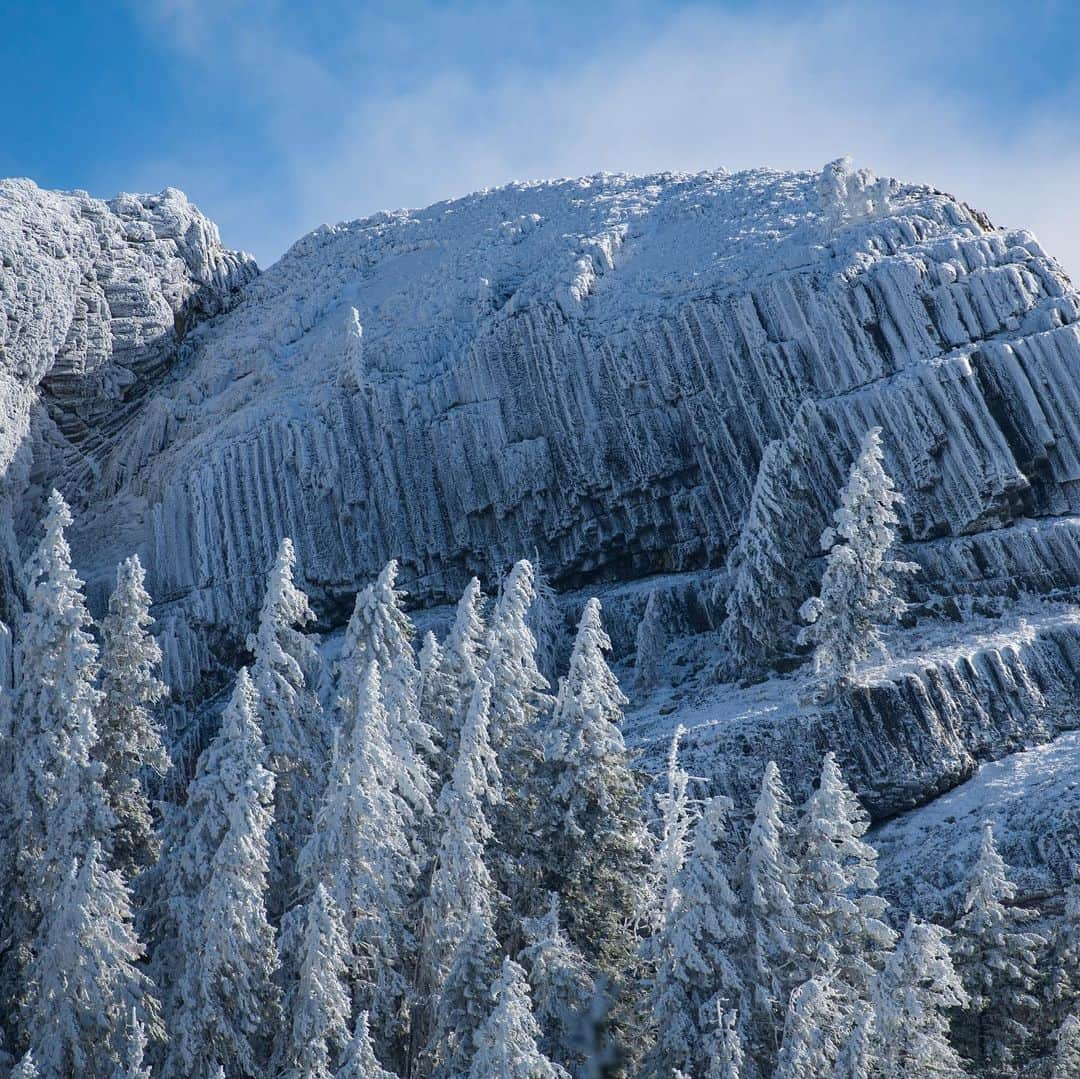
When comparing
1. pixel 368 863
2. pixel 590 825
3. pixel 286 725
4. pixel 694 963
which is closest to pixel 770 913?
pixel 694 963

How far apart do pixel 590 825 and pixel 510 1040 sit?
605 centimetres

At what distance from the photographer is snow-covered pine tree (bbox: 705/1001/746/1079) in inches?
787

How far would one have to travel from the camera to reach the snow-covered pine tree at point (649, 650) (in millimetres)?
38156

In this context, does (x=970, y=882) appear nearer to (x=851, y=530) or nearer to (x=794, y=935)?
(x=794, y=935)

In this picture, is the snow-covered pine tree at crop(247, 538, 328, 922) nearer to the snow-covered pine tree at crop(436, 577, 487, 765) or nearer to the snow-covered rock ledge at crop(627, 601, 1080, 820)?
the snow-covered pine tree at crop(436, 577, 487, 765)

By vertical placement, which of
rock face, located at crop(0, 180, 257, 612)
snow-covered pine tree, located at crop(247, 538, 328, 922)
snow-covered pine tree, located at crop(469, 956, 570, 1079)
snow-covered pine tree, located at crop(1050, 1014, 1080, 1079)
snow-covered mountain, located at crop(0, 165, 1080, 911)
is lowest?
snow-covered pine tree, located at crop(1050, 1014, 1080, 1079)

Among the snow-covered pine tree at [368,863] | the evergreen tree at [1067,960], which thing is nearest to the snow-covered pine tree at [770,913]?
the evergreen tree at [1067,960]

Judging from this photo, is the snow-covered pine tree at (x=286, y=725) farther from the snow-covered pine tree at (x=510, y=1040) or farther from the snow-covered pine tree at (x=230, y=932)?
the snow-covered pine tree at (x=510, y=1040)

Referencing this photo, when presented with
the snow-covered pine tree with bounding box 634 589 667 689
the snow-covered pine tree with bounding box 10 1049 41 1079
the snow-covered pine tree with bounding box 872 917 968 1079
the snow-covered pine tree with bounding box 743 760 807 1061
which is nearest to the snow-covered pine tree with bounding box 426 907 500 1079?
the snow-covered pine tree with bounding box 743 760 807 1061

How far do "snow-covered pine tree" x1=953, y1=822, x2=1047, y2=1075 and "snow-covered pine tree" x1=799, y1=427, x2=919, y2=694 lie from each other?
774cm

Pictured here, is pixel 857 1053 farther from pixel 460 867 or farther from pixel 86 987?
pixel 86 987

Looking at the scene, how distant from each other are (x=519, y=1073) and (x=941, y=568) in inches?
924

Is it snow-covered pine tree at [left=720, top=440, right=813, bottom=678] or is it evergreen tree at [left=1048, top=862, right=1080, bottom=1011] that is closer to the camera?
evergreen tree at [left=1048, top=862, right=1080, bottom=1011]

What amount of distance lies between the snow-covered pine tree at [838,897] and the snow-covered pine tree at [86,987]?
12675 millimetres
